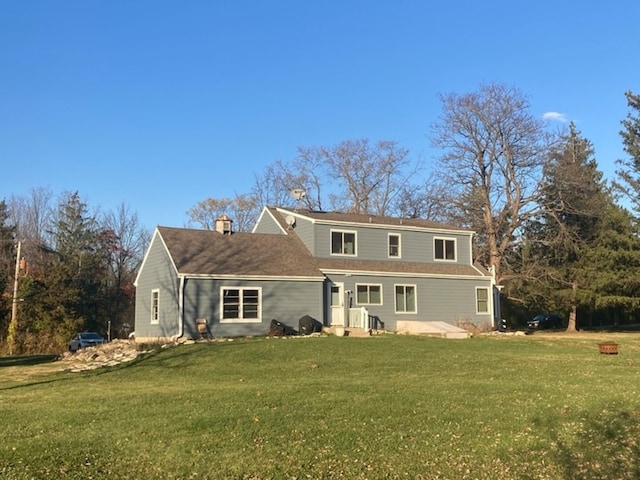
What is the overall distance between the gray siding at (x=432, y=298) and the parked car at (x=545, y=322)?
65.7 ft

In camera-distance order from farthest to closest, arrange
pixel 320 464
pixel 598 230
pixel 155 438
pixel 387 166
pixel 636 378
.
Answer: pixel 387 166 < pixel 598 230 < pixel 636 378 < pixel 155 438 < pixel 320 464

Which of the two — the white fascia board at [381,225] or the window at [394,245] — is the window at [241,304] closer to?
the white fascia board at [381,225]

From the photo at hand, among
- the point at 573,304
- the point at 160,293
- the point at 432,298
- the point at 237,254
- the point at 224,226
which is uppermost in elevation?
the point at 224,226

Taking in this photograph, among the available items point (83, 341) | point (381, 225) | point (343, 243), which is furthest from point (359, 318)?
point (83, 341)

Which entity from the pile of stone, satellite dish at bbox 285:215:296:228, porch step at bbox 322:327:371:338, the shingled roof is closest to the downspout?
the shingled roof

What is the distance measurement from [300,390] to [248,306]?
14501 millimetres

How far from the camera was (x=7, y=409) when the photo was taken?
420 inches

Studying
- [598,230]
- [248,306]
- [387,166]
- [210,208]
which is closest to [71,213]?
[210,208]

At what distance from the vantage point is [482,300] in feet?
105

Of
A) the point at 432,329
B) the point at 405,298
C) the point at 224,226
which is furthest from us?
the point at 224,226

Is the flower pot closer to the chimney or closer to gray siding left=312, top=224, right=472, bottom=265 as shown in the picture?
gray siding left=312, top=224, right=472, bottom=265

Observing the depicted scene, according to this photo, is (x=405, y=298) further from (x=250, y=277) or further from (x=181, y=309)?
(x=181, y=309)

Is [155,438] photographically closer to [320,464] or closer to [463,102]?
[320,464]

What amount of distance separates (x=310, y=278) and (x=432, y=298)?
22.9 ft
